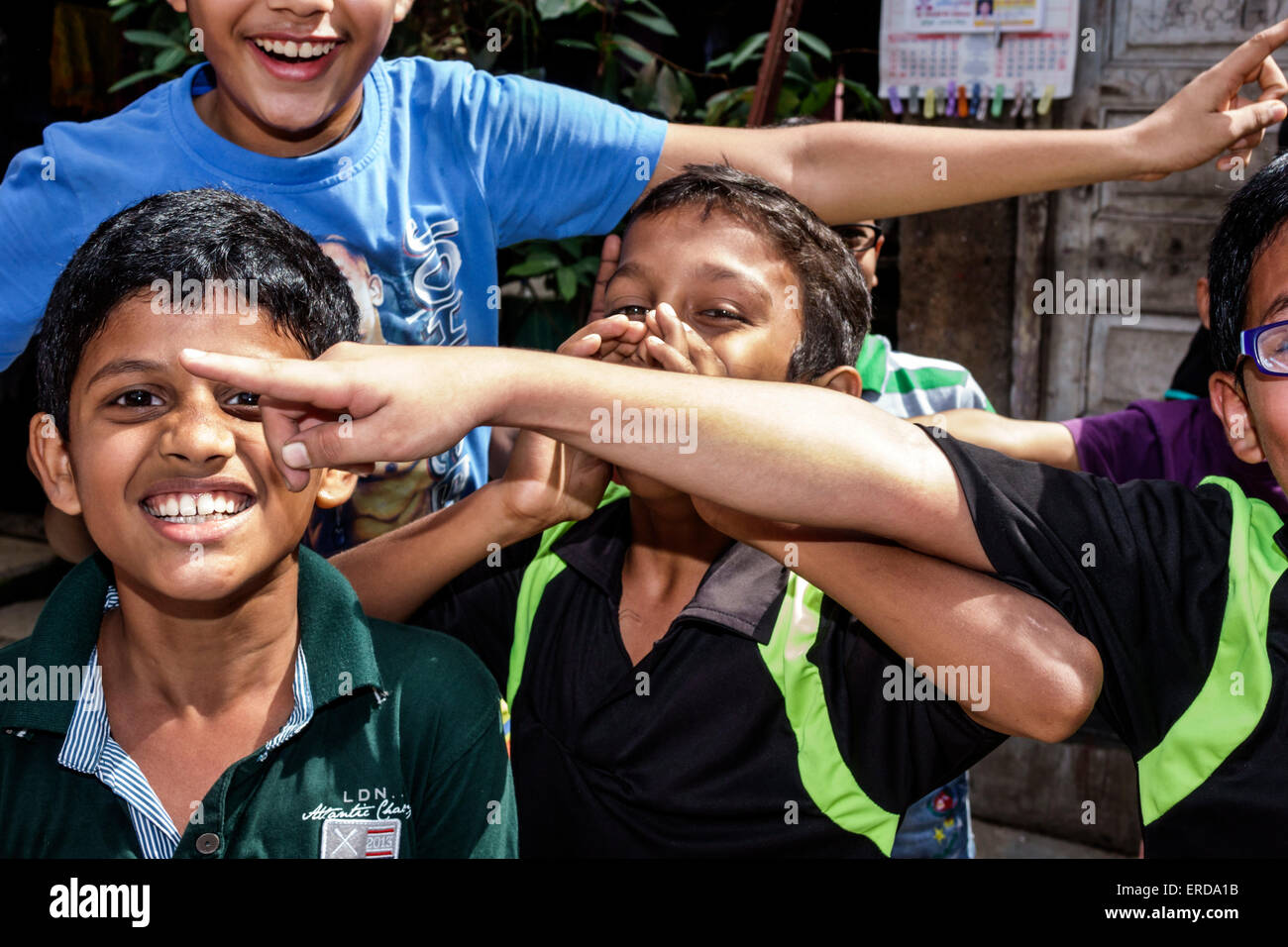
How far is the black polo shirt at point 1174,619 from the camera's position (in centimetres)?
124

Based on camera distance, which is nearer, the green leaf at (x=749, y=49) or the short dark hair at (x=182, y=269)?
the short dark hair at (x=182, y=269)

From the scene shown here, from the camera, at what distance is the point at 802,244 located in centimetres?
175

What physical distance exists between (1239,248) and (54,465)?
4.68ft

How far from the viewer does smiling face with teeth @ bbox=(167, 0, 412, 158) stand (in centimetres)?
176

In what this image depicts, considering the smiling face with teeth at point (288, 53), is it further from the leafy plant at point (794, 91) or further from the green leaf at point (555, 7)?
the leafy plant at point (794, 91)

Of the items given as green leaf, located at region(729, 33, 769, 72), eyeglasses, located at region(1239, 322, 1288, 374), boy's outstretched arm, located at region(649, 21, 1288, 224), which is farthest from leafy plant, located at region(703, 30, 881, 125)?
eyeglasses, located at region(1239, 322, 1288, 374)

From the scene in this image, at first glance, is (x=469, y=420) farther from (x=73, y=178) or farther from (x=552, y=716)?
(x=73, y=178)

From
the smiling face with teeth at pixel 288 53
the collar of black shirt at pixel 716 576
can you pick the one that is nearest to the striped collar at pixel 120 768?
the collar of black shirt at pixel 716 576

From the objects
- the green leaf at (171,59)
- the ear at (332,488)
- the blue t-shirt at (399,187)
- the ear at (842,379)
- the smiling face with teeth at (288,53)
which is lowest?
the ear at (332,488)

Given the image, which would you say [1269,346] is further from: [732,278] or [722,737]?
[722,737]

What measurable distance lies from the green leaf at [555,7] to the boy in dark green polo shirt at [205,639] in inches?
79.0

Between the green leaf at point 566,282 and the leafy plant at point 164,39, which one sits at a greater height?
the leafy plant at point 164,39

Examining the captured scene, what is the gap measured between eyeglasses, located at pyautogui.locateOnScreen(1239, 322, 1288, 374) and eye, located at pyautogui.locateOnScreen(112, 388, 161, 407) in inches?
47.4
